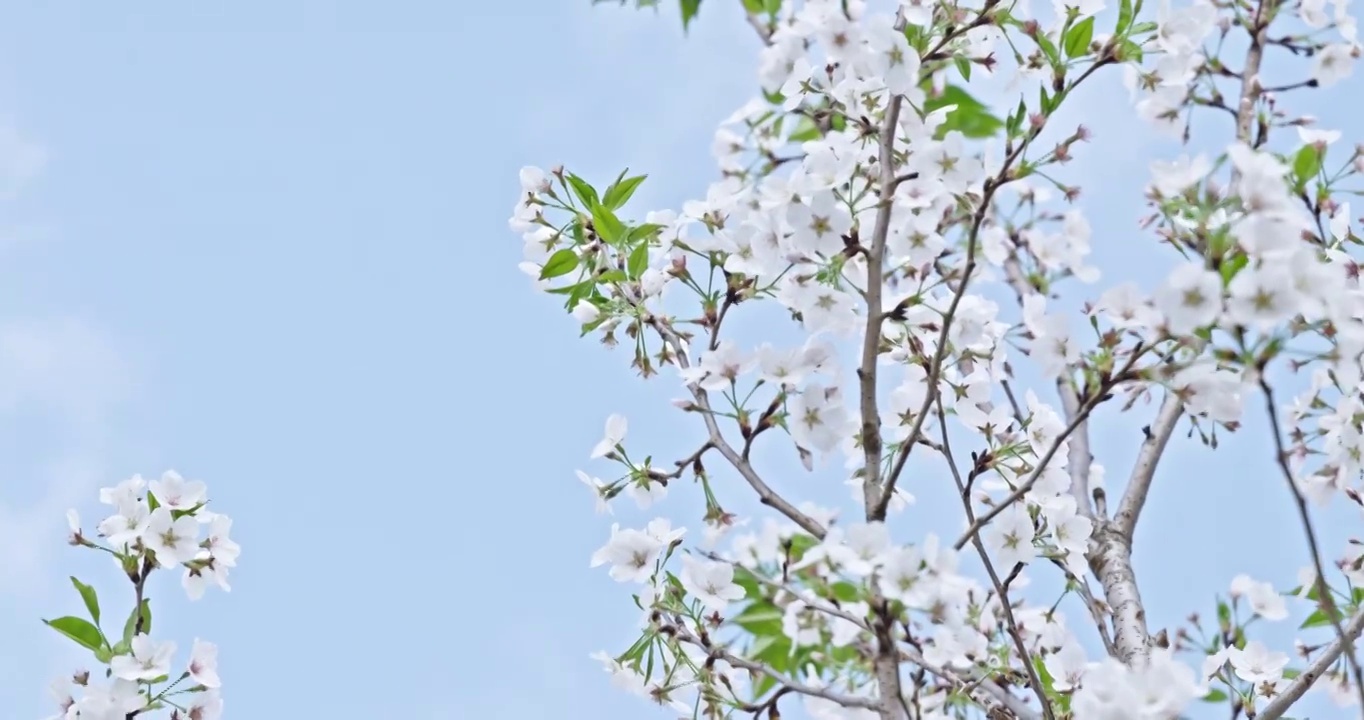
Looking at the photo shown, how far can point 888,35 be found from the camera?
1.94m

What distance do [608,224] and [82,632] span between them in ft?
3.49

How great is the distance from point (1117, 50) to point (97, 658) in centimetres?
184

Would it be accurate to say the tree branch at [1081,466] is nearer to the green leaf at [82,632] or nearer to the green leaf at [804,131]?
the green leaf at [804,131]

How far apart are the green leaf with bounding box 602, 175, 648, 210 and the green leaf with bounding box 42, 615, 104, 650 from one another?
1073 millimetres

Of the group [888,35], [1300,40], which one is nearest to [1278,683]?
[1300,40]

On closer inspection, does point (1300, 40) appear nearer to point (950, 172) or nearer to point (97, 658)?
point (950, 172)

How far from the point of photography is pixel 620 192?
7.82ft

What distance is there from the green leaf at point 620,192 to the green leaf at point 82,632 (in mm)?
1073

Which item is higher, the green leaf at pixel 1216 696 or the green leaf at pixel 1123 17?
the green leaf at pixel 1123 17

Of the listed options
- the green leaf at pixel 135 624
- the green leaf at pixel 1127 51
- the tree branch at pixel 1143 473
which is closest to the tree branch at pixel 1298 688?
the tree branch at pixel 1143 473

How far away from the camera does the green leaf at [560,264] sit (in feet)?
7.78

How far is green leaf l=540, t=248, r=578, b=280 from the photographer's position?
2.37 metres

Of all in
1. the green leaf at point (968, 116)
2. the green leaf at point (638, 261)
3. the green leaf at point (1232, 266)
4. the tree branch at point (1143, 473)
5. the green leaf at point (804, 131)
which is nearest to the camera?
the green leaf at point (1232, 266)

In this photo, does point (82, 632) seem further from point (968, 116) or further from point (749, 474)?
point (968, 116)
